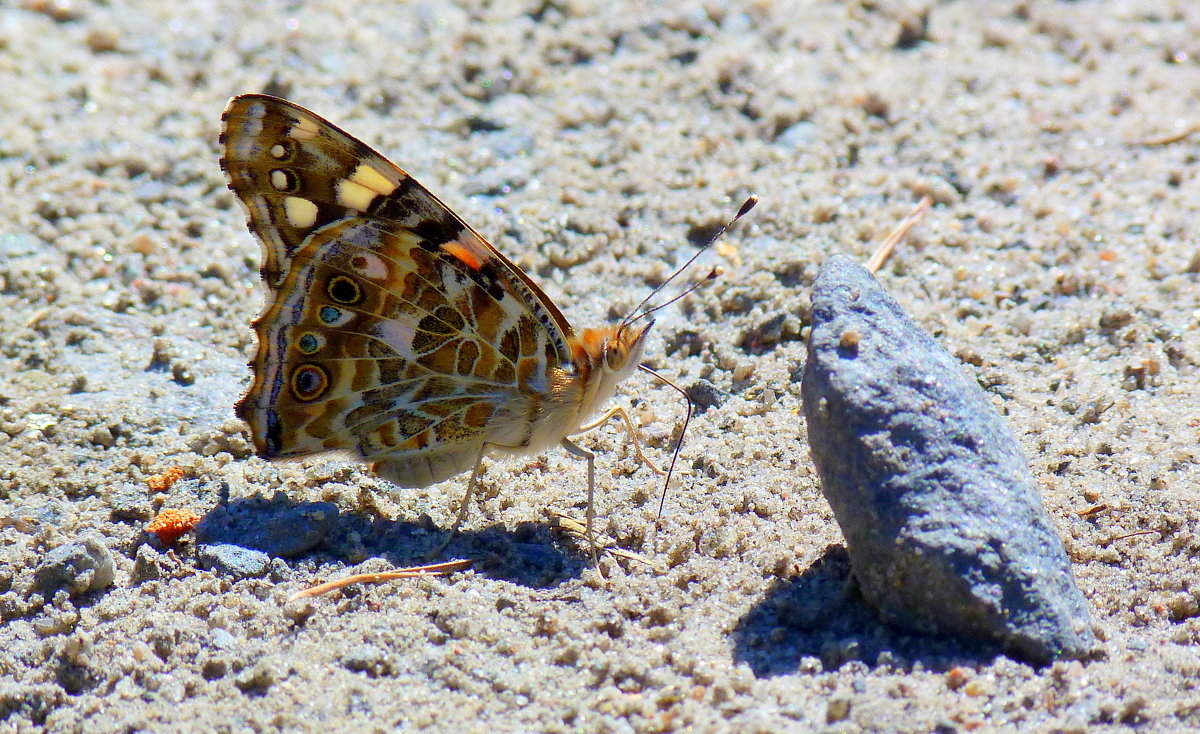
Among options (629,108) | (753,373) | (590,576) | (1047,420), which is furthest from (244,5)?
(1047,420)

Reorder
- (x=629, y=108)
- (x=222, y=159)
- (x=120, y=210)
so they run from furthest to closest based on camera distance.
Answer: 1. (x=629, y=108)
2. (x=120, y=210)
3. (x=222, y=159)

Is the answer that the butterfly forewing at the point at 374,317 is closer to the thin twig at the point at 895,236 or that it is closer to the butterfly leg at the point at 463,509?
the butterfly leg at the point at 463,509

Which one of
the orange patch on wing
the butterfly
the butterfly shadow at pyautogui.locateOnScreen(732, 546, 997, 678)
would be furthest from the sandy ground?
the orange patch on wing

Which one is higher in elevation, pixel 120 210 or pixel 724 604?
pixel 120 210

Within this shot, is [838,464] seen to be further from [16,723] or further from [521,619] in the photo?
[16,723]

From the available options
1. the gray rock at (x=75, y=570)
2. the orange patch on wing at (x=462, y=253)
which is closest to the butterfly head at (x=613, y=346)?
the orange patch on wing at (x=462, y=253)

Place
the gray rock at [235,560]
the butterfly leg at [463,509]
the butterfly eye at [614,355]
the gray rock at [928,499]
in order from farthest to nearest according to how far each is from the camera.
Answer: the butterfly eye at [614,355], the butterfly leg at [463,509], the gray rock at [235,560], the gray rock at [928,499]

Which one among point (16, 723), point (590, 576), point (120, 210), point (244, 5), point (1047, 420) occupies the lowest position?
point (16, 723)

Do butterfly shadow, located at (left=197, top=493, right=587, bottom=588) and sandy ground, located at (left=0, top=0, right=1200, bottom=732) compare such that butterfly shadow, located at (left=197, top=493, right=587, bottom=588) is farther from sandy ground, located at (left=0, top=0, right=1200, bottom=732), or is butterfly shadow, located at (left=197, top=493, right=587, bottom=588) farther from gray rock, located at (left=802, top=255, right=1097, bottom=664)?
gray rock, located at (left=802, top=255, right=1097, bottom=664)

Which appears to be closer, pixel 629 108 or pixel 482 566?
pixel 482 566
